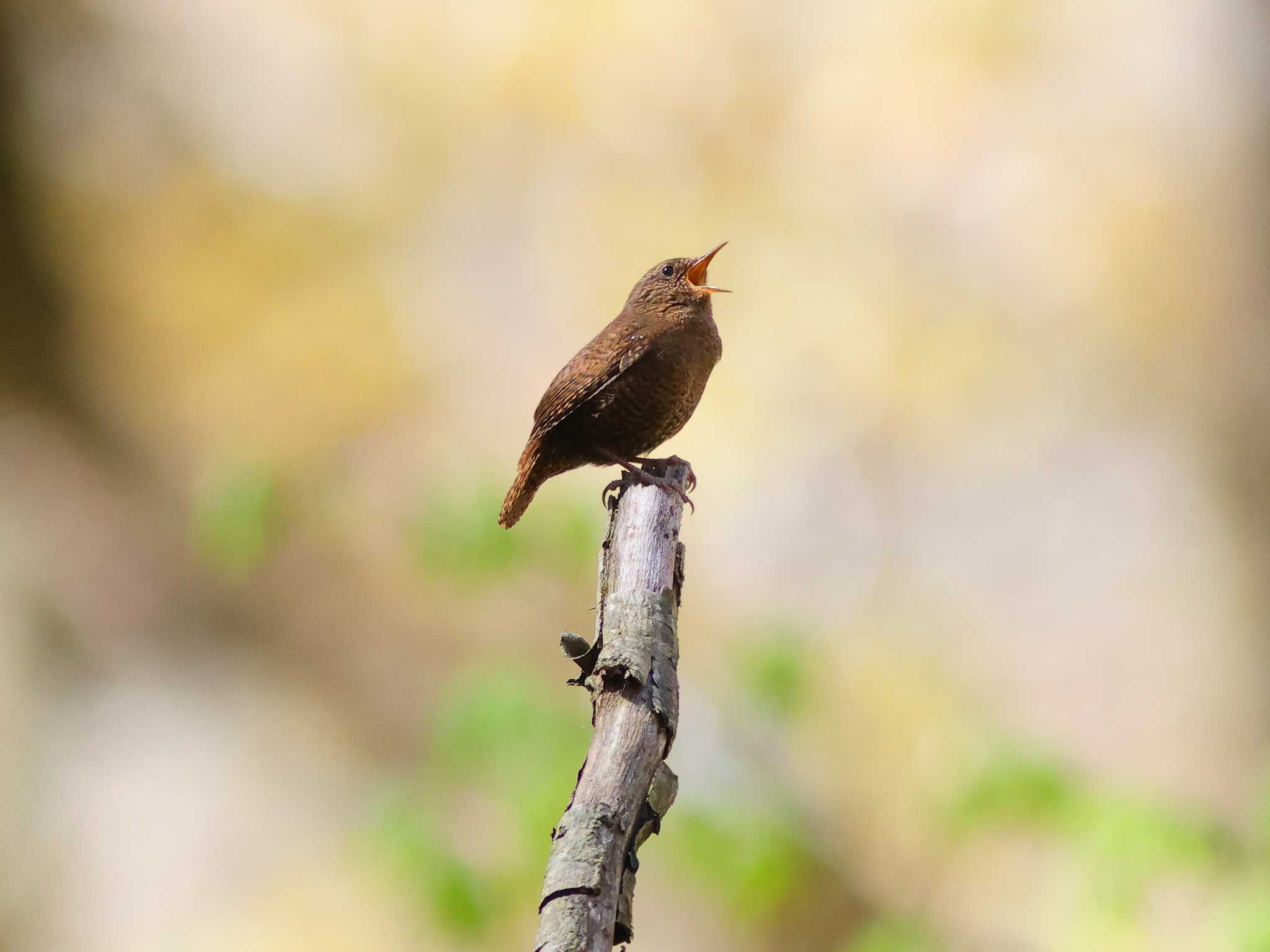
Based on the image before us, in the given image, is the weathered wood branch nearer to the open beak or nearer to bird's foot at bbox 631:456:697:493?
bird's foot at bbox 631:456:697:493

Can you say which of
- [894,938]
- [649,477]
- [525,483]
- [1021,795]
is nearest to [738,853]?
[894,938]

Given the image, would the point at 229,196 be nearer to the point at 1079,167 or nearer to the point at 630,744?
the point at 1079,167

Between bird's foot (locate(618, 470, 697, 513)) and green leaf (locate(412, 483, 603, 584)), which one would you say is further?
green leaf (locate(412, 483, 603, 584))

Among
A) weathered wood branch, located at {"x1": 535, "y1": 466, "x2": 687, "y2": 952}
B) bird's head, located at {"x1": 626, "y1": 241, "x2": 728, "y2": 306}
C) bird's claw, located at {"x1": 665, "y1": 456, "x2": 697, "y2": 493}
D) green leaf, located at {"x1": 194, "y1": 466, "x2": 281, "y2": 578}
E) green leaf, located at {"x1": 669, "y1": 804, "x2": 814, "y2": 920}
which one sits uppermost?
green leaf, located at {"x1": 194, "y1": 466, "x2": 281, "y2": 578}

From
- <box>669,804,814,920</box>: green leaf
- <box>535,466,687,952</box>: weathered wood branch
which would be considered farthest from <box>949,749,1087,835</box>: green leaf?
<box>535,466,687,952</box>: weathered wood branch

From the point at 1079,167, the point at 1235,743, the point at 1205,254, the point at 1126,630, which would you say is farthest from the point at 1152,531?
the point at 1079,167

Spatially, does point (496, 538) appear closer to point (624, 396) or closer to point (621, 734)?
point (624, 396)
